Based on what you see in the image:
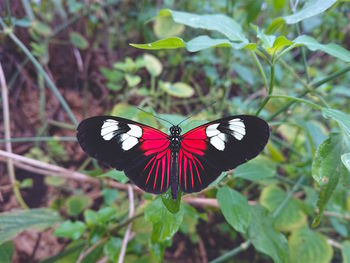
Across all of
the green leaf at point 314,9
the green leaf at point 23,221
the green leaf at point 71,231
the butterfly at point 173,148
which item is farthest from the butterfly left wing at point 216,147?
the green leaf at point 23,221

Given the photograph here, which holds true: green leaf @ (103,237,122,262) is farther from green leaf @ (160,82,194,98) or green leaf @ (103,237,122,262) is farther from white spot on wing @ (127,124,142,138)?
green leaf @ (160,82,194,98)

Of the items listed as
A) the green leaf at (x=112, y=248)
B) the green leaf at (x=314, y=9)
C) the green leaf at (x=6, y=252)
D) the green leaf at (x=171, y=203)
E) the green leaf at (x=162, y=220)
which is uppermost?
the green leaf at (x=314, y=9)

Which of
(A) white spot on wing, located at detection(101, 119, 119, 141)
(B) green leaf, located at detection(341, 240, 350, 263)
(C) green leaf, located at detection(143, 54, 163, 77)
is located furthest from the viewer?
(C) green leaf, located at detection(143, 54, 163, 77)

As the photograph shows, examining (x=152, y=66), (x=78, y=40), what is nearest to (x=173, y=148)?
(x=152, y=66)

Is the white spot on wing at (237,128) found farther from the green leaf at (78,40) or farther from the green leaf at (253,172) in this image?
the green leaf at (78,40)

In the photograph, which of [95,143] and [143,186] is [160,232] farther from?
[95,143]

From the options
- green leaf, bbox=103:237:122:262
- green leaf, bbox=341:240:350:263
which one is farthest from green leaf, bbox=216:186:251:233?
green leaf, bbox=341:240:350:263
